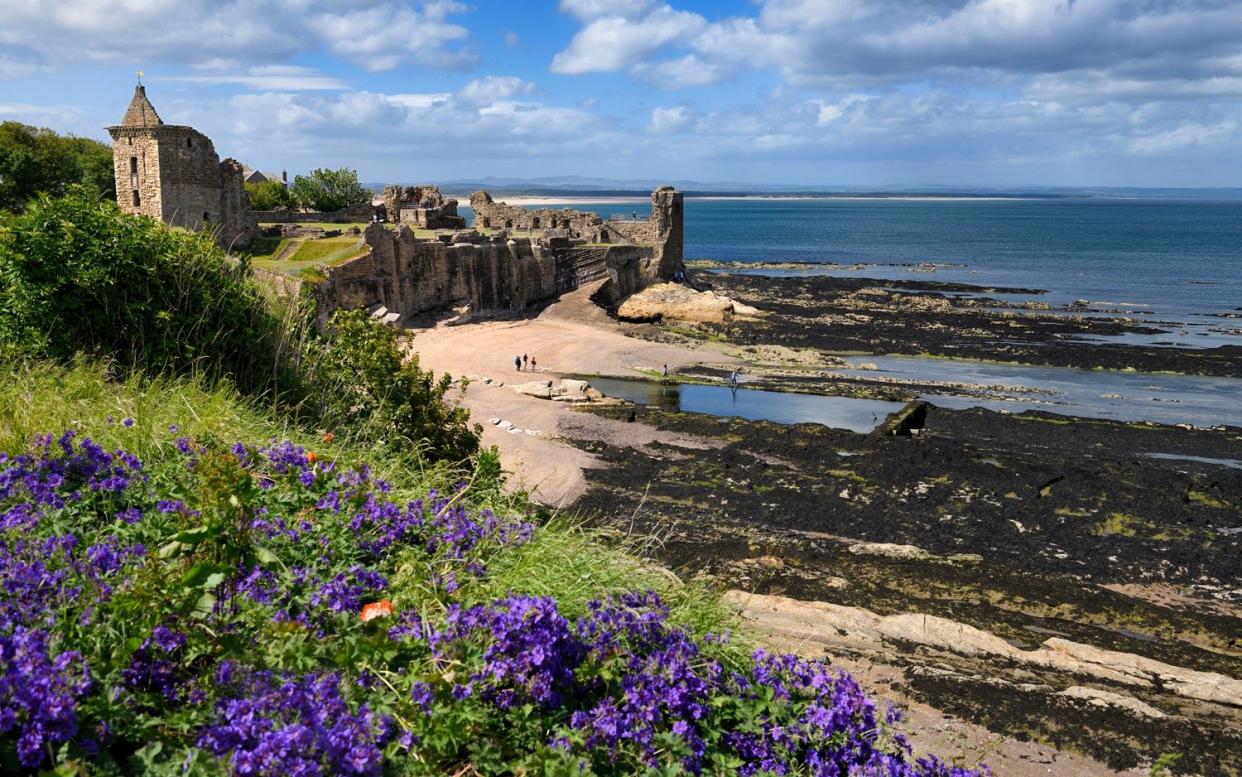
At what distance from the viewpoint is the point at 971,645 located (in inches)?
503

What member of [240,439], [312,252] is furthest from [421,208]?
[240,439]

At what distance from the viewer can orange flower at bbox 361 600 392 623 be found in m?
4.36

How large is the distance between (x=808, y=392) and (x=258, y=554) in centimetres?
3149

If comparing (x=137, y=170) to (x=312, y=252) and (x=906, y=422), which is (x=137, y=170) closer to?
(x=312, y=252)

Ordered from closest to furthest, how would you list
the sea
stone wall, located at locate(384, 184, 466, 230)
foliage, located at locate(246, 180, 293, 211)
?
1. the sea
2. stone wall, located at locate(384, 184, 466, 230)
3. foliage, located at locate(246, 180, 293, 211)

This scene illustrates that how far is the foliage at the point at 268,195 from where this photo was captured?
56.0 meters

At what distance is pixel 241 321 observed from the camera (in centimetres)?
1031

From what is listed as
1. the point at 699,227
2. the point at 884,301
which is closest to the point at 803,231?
the point at 699,227

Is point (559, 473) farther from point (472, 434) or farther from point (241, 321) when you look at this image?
point (241, 321)

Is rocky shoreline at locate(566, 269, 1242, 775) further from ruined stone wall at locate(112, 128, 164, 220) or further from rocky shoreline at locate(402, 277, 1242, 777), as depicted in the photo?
ruined stone wall at locate(112, 128, 164, 220)

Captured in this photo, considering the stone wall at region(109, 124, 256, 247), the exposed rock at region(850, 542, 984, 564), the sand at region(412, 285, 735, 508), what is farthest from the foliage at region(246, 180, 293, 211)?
the exposed rock at region(850, 542, 984, 564)

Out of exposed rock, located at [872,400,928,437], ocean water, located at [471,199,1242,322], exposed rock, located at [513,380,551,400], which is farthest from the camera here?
ocean water, located at [471,199,1242,322]

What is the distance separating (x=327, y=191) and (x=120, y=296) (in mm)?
53962

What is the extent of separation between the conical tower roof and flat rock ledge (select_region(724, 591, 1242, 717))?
29107mm
